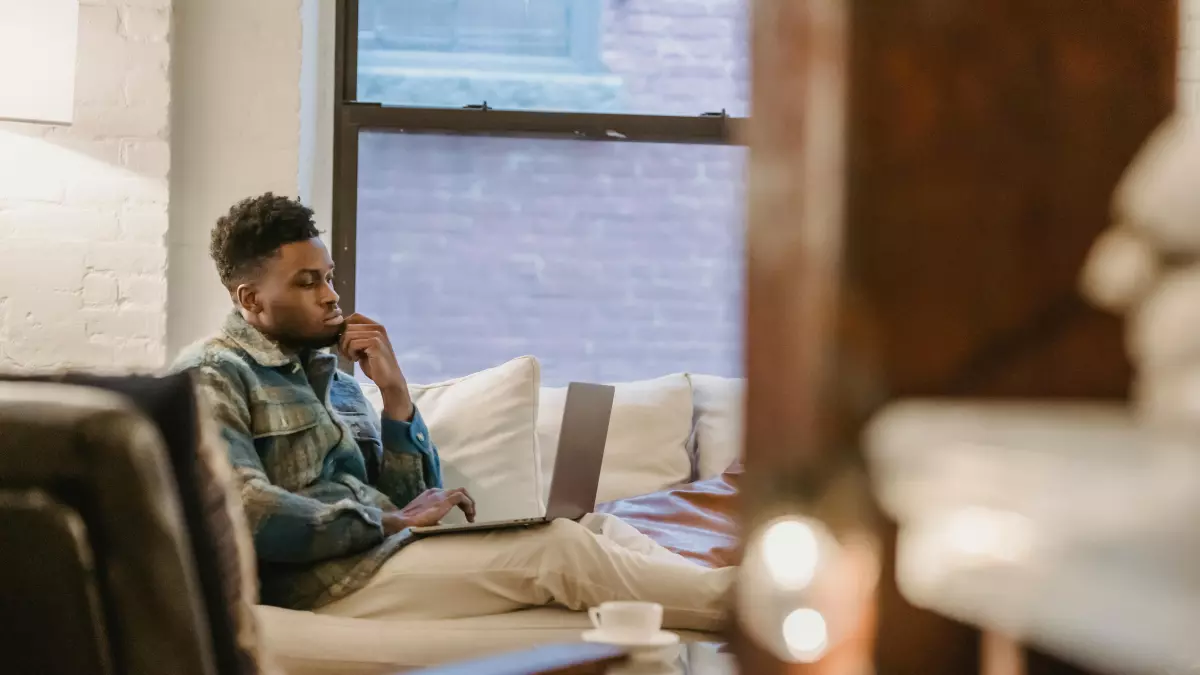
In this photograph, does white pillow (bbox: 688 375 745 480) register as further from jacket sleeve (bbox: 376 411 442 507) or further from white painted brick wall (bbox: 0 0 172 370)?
white painted brick wall (bbox: 0 0 172 370)

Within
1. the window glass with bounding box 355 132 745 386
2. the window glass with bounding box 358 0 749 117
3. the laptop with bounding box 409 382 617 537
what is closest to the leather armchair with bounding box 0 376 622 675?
the laptop with bounding box 409 382 617 537

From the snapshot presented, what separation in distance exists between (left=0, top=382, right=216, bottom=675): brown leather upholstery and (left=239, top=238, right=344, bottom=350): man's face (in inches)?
66.2

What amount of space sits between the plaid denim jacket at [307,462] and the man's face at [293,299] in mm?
62

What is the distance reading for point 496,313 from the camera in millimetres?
3445

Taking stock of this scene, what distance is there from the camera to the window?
3418 mm

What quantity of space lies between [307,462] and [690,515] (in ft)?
2.94

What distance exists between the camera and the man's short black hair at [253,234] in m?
2.45

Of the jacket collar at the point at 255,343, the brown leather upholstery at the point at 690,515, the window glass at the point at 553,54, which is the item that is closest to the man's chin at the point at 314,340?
the jacket collar at the point at 255,343

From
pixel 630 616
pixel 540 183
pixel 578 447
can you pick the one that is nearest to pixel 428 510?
pixel 578 447

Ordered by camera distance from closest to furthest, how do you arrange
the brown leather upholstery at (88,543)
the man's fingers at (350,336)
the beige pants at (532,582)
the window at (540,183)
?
the brown leather upholstery at (88,543) < the beige pants at (532,582) < the man's fingers at (350,336) < the window at (540,183)

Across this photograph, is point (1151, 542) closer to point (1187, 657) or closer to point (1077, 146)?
point (1187, 657)

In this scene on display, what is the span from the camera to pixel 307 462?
2211 mm

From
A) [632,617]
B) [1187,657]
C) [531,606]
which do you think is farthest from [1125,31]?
[531,606]

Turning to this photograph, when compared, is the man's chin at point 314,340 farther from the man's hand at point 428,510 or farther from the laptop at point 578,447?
the laptop at point 578,447
